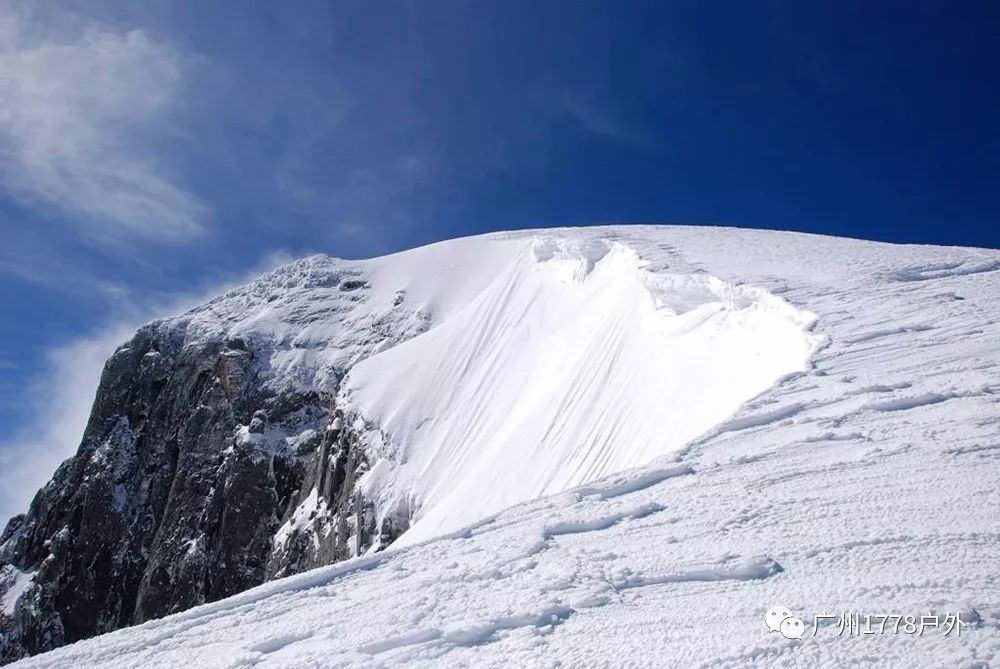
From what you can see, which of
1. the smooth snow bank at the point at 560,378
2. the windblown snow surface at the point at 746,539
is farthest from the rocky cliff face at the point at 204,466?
the windblown snow surface at the point at 746,539

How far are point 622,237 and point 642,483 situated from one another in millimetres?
21248

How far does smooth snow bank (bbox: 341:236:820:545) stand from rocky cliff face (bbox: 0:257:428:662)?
13.7ft

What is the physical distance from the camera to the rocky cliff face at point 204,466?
3547 cm

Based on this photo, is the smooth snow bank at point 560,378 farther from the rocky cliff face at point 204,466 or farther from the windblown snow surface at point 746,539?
the rocky cliff face at point 204,466

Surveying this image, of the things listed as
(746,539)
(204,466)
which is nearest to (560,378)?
(746,539)

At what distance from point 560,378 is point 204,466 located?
29229 millimetres

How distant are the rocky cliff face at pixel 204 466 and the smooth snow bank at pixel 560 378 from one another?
4185 mm

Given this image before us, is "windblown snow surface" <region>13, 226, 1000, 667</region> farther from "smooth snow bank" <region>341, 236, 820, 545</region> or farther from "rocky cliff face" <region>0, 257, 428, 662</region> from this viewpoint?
"rocky cliff face" <region>0, 257, 428, 662</region>

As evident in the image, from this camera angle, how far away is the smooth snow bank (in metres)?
11.1

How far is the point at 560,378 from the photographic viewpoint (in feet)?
60.0

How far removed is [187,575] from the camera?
1441 inches

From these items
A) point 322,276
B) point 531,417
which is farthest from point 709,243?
point 322,276

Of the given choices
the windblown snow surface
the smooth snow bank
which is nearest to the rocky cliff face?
the smooth snow bank

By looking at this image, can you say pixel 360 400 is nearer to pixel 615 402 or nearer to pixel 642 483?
pixel 615 402
